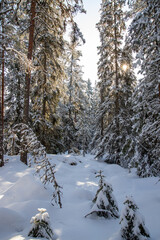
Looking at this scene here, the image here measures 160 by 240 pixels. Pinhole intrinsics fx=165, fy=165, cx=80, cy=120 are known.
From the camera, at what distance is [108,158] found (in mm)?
14250

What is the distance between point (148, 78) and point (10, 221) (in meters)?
7.02

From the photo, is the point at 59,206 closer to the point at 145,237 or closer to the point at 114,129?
the point at 145,237

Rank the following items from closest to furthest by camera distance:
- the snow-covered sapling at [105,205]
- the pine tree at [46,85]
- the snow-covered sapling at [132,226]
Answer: the snow-covered sapling at [132,226] < the snow-covered sapling at [105,205] < the pine tree at [46,85]

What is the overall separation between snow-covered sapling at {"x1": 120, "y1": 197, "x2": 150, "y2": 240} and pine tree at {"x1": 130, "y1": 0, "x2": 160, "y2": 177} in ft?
11.9

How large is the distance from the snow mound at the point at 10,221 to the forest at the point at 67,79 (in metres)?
1.70

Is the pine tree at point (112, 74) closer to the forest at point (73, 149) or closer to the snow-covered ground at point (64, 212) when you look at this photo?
the forest at point (73, 149)

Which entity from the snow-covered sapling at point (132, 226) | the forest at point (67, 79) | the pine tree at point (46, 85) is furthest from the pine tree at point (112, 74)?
the snow-covered sapling at point (132, 226)

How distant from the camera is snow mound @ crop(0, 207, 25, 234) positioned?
3377 mm

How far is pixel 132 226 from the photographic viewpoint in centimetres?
341

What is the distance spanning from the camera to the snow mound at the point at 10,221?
338 centimetres

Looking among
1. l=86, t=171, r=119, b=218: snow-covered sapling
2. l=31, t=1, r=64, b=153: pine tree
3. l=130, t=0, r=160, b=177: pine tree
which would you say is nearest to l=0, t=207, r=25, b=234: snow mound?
l=86, t=171, r=119, b=218: snow-covered sapling

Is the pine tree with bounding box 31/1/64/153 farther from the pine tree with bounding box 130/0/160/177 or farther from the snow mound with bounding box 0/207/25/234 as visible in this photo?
the snow mound with bounding box 0/207/25/234

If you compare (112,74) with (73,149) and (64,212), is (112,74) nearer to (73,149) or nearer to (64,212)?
(73,149)

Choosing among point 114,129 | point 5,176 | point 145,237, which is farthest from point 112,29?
point 145,237
